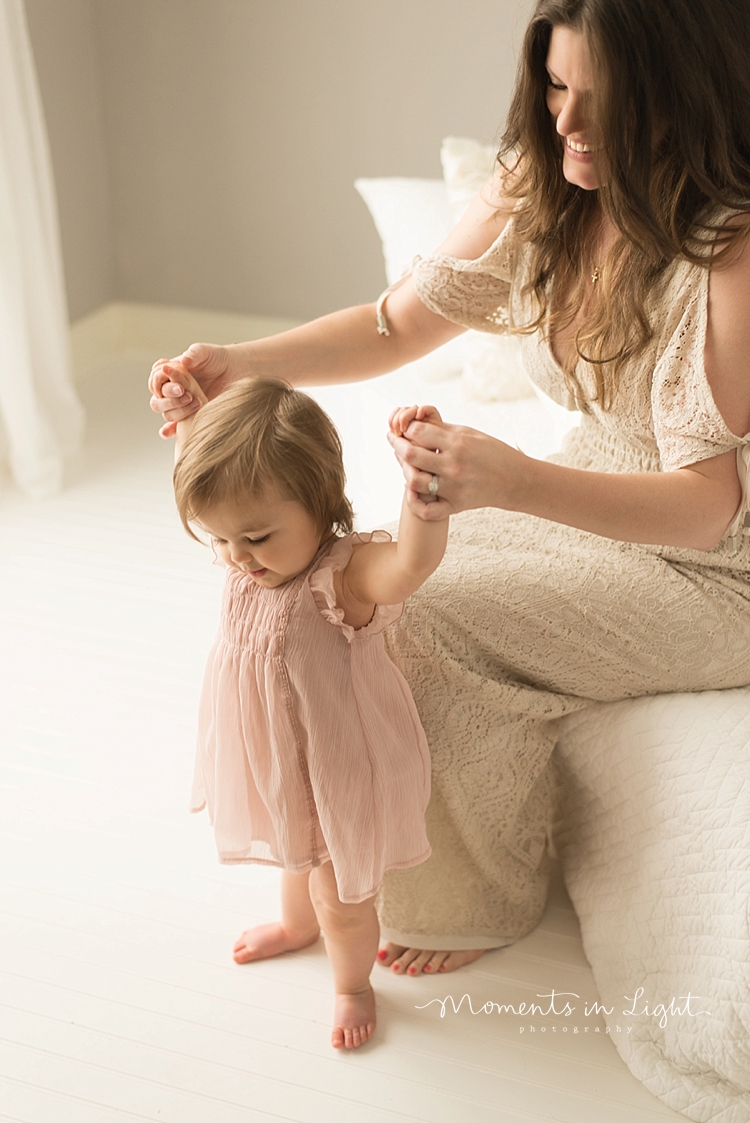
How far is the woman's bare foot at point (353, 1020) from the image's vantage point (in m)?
1.39

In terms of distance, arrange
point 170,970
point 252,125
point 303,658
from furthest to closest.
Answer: point 252,125 → point 170,970 → point 303,658

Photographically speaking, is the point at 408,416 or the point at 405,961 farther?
the point at 405,961

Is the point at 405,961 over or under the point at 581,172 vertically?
under

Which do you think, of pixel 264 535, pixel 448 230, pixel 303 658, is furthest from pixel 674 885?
pixel 448 230

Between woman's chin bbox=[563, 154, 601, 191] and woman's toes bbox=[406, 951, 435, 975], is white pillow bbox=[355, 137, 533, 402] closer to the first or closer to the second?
woman's chin bbox=[563, 154, 601, 191]

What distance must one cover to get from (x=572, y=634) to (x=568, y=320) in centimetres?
41

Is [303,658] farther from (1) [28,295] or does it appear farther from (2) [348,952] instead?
(1) [28,295]

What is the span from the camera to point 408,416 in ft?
3.65

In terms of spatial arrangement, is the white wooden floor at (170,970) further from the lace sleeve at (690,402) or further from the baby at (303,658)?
the lace sleeve at (690,402)

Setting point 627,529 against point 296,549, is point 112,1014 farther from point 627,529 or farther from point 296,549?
point 627,529

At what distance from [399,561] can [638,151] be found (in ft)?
1.73

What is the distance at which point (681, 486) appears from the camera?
125 centimetres

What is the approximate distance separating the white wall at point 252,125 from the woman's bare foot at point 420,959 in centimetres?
232

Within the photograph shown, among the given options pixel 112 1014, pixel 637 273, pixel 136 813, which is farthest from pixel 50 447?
pixel 637 273
